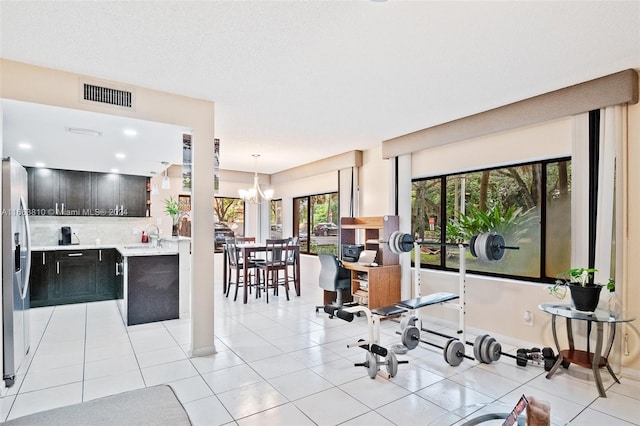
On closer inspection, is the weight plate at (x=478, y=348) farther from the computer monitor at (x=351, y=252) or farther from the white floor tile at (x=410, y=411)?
the computer monitor at (x=351, y=252)

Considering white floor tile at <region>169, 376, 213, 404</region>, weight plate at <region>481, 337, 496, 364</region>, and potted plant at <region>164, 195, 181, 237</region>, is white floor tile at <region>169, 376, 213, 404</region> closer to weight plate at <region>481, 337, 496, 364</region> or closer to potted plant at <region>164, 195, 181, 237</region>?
weight plate at <region>481, 337, 496, 364</region>

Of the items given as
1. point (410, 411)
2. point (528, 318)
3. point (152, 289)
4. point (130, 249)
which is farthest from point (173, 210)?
point (528, 318)

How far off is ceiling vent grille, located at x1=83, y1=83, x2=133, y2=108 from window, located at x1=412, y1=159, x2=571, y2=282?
325cm

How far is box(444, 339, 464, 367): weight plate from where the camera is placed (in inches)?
127

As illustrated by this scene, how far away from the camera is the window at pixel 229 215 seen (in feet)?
26.8

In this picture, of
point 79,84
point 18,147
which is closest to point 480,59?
point 79,84

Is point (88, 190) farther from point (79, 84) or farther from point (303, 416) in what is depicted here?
point (303, 416)

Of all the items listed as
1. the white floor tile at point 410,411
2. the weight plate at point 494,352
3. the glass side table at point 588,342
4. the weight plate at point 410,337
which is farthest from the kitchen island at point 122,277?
the glass side table at point 588,342

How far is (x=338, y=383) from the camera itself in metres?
2.91

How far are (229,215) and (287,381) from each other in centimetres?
590

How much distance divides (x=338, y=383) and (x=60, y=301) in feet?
16.5

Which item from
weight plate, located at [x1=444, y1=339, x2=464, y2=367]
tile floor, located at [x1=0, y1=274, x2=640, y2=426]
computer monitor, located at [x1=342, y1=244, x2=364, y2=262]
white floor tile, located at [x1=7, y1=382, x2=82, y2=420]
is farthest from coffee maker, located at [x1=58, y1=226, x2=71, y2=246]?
weight plate, located at [x1=444, y1=339, x2=464, y2=367]

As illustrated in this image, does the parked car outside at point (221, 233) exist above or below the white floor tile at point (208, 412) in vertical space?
above

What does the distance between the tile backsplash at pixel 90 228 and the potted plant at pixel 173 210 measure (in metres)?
0.37
